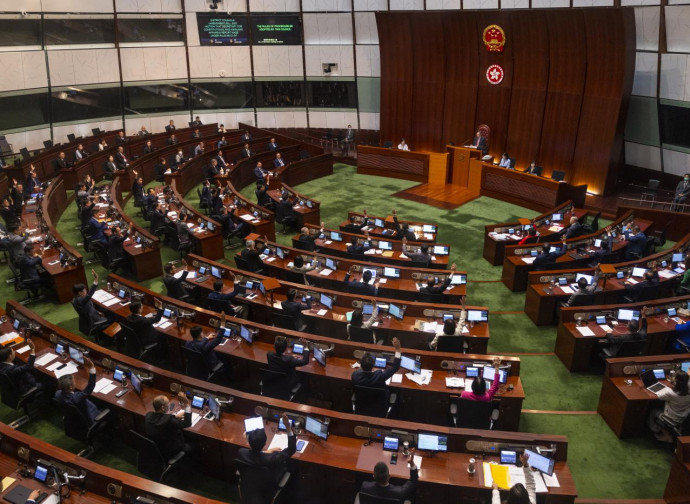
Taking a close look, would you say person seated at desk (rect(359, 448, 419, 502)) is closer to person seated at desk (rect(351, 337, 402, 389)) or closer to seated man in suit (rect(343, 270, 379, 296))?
person seated at desk (rect(351, 337, 402, 389))

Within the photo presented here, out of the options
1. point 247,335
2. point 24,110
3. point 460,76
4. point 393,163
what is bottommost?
point 247,335

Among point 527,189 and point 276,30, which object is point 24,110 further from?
point 527,189

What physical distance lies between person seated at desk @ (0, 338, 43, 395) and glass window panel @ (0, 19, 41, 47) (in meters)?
15.6

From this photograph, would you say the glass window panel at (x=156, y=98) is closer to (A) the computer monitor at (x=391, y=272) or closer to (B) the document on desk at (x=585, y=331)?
(A) the computer monitor at (x=391, y=272)

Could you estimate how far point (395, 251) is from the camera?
35.9ft

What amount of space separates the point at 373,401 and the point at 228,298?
3.31m

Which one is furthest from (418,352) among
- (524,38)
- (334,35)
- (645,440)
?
(334,35)

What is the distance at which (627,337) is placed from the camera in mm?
7434

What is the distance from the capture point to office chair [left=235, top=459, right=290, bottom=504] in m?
5.04

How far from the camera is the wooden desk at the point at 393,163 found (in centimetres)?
1802

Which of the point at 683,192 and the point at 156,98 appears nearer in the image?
the point at 683,192

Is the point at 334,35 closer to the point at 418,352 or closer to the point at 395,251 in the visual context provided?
the point at 395,251

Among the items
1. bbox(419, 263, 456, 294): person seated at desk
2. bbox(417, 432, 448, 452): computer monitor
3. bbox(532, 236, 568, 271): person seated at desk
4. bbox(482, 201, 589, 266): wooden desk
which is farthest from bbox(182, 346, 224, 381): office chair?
bbox(482, 201, 589, 266): wooden desk

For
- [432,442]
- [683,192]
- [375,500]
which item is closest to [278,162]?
[683,192]
